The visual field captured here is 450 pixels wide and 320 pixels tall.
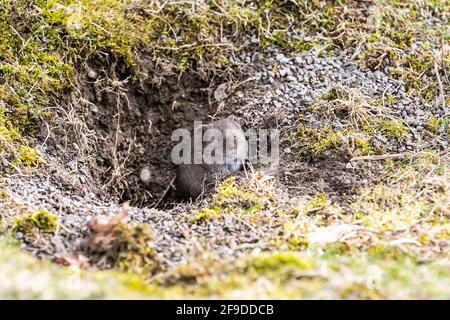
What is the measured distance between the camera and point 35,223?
3.18m

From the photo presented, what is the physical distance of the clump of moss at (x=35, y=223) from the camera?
3156mm

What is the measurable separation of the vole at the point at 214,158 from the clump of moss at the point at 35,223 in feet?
4.17

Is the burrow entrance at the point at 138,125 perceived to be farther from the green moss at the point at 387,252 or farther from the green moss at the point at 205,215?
the green moss at the point at 387,252

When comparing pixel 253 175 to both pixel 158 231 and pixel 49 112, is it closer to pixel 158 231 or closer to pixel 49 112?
pixel 158 231

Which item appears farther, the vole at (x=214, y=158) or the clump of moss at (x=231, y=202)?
the vole at (x=214, y=158)

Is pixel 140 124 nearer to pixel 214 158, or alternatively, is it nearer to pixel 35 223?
pixel 214 158

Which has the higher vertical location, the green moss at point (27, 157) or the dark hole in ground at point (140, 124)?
the dark hole in ground at point (140, 124)

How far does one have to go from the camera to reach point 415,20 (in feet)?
16.8

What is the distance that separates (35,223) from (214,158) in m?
1.67

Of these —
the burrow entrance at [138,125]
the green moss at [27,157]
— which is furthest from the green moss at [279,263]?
the green moss at [27,157]

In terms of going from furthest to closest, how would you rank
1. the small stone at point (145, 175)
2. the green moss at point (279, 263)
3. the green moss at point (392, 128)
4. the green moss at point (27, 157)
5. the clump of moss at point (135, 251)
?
the small stone at point (145, 175), the green moss at point (392, 128), the green moss at point (27, 157), the clump of moss at point (135, 251), the green moss at point (279, 263)

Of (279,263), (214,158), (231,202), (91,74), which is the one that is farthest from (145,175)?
(279,263)

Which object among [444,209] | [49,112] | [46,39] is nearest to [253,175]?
[444,209]

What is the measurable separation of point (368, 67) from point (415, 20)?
2.38 feet
